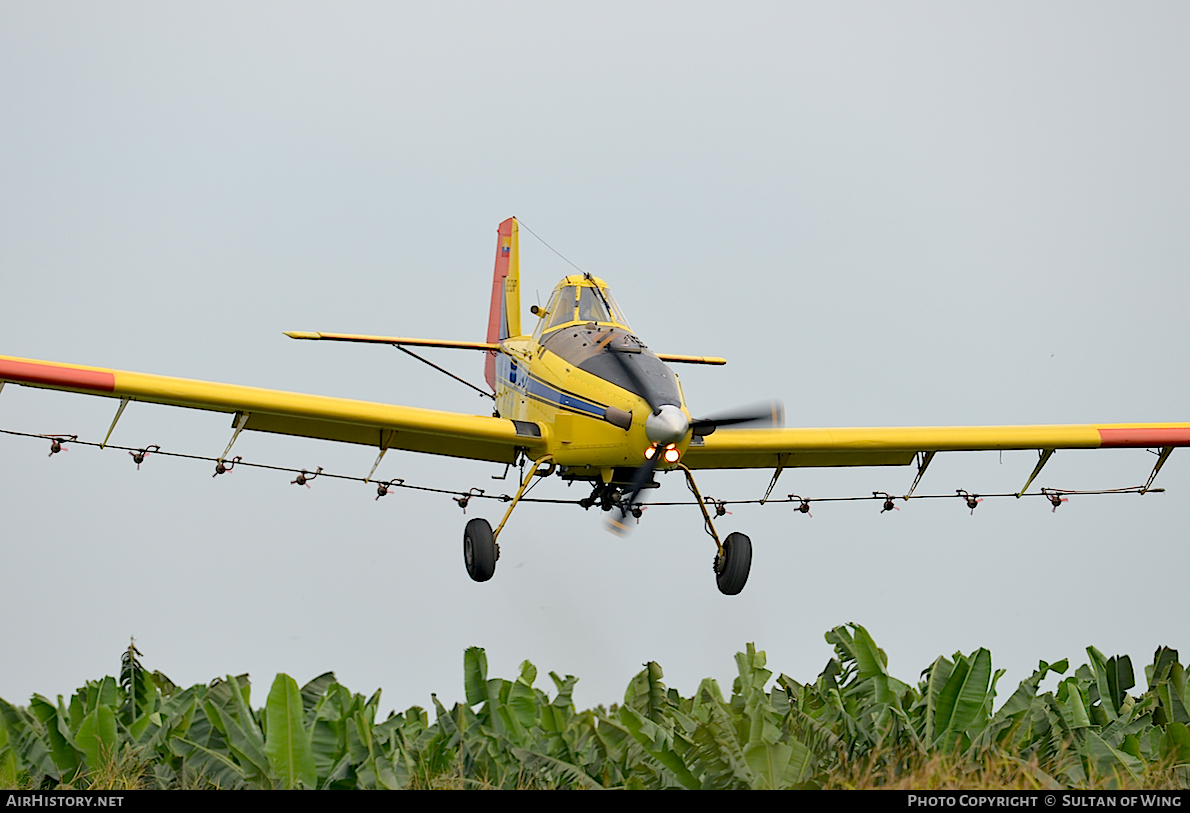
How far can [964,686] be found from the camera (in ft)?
45.5

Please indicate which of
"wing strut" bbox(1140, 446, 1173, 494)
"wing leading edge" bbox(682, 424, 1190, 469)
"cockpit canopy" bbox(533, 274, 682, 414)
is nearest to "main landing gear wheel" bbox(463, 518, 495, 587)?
"cockpit canopy" bbox(533, 274, 682, 414)

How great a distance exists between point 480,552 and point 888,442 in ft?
19.9

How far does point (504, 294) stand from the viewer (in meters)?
22.6

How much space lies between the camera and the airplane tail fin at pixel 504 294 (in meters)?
22.0

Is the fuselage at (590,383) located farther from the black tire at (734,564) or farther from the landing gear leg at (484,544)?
the black tire at (734,564)

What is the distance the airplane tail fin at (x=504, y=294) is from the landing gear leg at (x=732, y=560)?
6011 mm

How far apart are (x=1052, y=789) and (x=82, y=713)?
12.2 metres

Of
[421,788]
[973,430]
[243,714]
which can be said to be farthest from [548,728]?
[973,430]

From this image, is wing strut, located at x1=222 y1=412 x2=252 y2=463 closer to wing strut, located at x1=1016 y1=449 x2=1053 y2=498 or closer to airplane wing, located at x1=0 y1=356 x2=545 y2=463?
airplane wing, located at x1=0 y1=356 x2=545 y2=463

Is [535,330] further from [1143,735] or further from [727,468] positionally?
[1143,735]

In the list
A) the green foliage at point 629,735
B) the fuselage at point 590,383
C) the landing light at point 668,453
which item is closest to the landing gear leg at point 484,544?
the fuselage at point 590,383

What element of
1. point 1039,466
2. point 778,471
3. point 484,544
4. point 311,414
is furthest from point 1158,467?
point 311,414

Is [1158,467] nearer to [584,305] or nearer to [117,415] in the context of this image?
[584,305]
